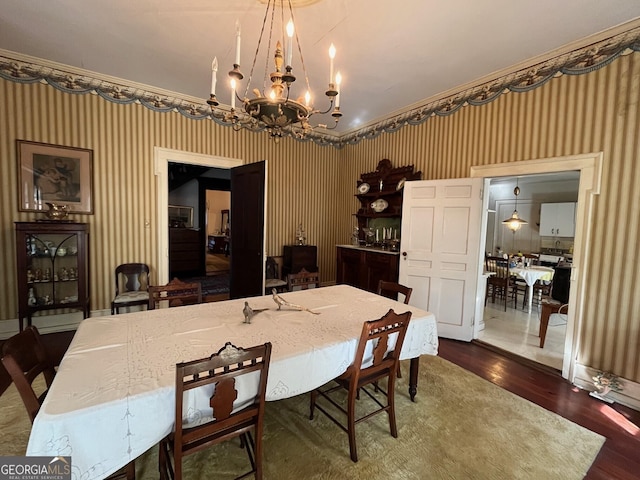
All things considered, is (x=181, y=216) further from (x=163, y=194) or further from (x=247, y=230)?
(x=247, y=230)

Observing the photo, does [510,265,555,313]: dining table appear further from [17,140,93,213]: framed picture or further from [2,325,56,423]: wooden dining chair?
[17,140,93,213]: framed picture

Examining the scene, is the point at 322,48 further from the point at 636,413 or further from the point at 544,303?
the point at 636,413

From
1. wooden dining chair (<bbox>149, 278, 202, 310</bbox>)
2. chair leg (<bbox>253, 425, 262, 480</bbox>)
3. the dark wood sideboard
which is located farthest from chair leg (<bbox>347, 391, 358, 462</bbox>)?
the dark wood sideboard

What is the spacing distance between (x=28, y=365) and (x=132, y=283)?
107 inches

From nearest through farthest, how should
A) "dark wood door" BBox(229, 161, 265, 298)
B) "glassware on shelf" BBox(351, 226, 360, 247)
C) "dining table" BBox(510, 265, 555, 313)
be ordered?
"dark wood door" BBox(229, 161, 265, 298)
"dining table" BBox(510, 265, 555, 313)
"glassware on shelf" BBox(351, 226, 360, 247)

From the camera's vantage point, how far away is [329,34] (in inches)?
102

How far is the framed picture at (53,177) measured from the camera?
3.30m

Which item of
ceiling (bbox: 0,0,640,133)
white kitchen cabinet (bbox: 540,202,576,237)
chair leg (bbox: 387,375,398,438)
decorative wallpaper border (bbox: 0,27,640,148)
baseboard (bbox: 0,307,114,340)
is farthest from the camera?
white kitchen cabinet (bbox: 540,202,576,237)

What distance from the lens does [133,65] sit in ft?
10.6

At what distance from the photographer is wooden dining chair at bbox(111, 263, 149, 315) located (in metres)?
3.63

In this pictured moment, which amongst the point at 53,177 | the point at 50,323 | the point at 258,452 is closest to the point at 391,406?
the point at 258,452

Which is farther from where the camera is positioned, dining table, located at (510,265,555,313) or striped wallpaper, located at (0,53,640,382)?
dining table, located at (510,265,555,313)

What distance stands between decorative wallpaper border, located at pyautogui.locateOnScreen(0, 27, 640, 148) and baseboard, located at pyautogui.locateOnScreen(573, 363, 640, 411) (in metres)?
2.73

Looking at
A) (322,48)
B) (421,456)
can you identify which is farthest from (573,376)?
(322,48)
